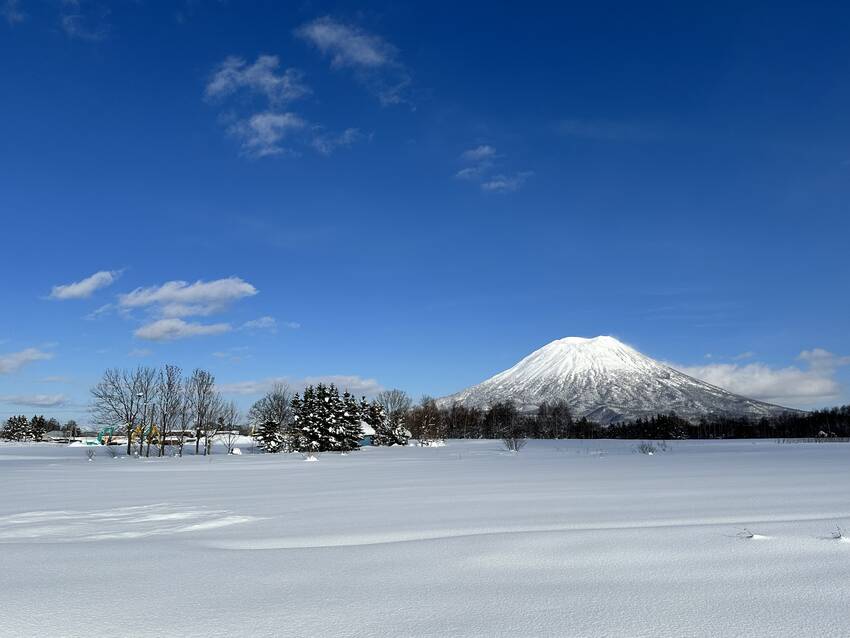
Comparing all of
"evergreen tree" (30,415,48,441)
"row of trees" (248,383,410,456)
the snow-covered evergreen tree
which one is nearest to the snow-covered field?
"row of trees" (248,383,410,456)

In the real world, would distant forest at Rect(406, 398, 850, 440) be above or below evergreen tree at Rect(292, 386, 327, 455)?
below

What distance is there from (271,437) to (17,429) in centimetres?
9117

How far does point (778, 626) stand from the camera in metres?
3.18

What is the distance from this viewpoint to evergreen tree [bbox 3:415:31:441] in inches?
4695

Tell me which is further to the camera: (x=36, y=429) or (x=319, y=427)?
(x=36, y=429)

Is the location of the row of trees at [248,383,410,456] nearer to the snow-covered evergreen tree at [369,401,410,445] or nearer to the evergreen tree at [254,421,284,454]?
the evergreen tree at [254,421,284,454]

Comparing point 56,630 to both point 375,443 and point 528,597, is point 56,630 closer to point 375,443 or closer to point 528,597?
point 528,597

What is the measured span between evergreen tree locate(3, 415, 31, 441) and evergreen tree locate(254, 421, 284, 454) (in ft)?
273

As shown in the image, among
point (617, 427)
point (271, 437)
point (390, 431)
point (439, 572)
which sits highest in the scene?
point (439, 572)

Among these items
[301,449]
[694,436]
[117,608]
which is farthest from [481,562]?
[694,436]

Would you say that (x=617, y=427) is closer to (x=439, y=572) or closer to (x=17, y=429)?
(x=17, y=429)

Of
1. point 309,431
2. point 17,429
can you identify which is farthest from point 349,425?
point 17,429

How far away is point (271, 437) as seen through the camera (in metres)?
59.3

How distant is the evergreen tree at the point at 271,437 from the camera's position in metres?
58.6
